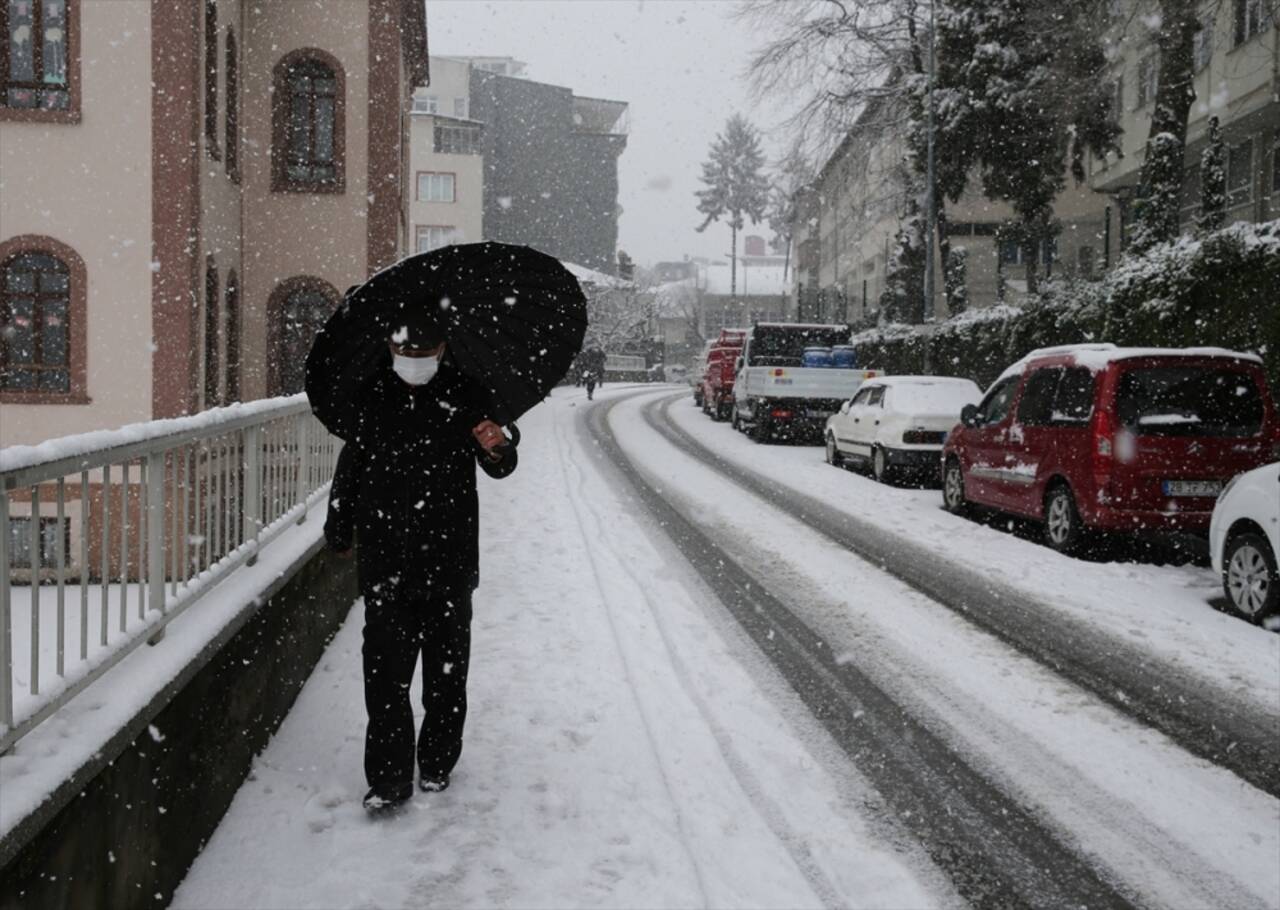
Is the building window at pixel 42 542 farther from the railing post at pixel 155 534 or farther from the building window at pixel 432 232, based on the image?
the building window at pixel 432 232

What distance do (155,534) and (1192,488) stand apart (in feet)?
28.2

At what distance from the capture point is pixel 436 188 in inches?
2325

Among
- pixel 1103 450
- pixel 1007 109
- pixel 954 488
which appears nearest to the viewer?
pixel 1103 450

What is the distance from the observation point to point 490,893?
148 inches

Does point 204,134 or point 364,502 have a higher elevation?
point 204,134

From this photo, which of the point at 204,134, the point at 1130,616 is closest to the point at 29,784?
the point at 1130,616

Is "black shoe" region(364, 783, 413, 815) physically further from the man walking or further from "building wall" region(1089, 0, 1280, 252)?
"building wall" region(1089, 0, 1280, 252)

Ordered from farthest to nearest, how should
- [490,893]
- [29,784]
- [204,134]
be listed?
1. [204,134]
2. [490,893]
3. [29,784]

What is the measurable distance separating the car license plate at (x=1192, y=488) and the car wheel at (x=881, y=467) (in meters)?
7.17

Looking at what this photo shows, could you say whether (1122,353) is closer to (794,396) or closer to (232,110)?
(794,396)

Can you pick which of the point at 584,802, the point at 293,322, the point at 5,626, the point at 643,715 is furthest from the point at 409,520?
the point at 293,322

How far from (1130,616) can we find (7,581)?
722cm

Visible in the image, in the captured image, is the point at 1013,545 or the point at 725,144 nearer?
the point at 1013,545

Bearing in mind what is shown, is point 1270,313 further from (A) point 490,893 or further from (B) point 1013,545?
(A) point 490,893
